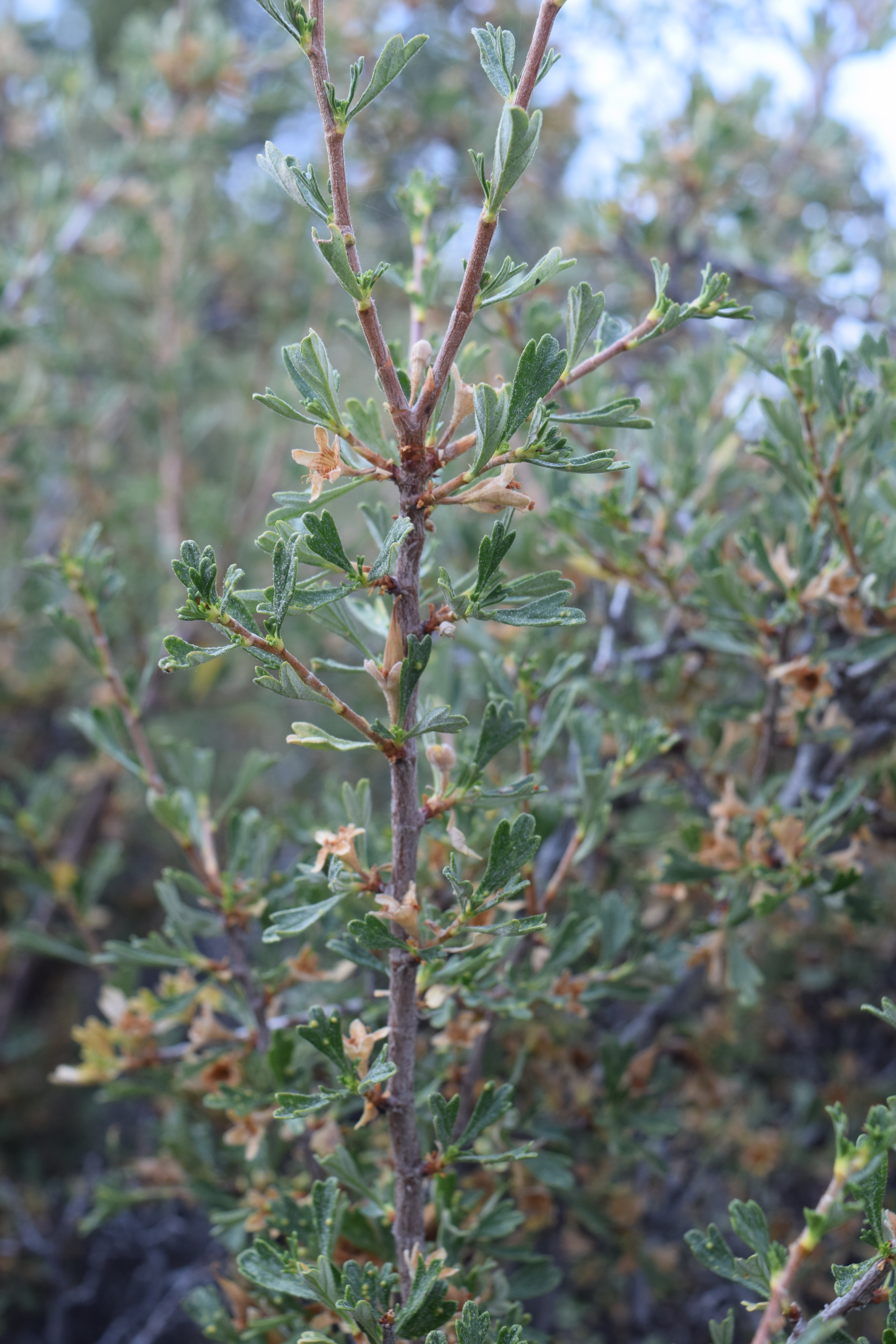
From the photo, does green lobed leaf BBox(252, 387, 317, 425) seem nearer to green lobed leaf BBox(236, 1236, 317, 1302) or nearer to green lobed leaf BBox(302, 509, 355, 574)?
green lobed leaf BBox(302, 509, 355, 574)

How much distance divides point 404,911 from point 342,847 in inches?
3.2

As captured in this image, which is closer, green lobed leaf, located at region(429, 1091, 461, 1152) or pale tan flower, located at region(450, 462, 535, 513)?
pale tan flower, located at region(450, 462, 535, 513)

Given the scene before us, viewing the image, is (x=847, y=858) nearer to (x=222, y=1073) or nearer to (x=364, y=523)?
(x=222, y=1073)

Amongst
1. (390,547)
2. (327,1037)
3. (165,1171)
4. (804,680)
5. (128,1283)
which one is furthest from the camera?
(128,1283)

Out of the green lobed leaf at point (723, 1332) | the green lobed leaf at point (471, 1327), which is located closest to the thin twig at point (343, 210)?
the green lobed leaf at point (471, 1327)

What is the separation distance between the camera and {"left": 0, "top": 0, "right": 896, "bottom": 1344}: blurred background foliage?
149cm

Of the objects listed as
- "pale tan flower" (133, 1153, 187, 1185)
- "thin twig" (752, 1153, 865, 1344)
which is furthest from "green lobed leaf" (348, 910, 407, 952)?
"pale tan flower" (133, 1153, 187, 1185)

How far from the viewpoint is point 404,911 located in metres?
0.79

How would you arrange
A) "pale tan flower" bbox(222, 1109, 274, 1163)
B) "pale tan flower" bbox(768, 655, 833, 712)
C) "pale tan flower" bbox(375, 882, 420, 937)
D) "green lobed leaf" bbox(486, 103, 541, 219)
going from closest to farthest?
1. "green lobed leaf" bbox(486, 103, 541, 219)
2. "pale tan flower" bbox(375, 882, 420, 937)
3. "pale tan flower" bbox(222, 1109, 274, 1163)
4. "pale tan flower" bbox(768, 655, 833, 712)

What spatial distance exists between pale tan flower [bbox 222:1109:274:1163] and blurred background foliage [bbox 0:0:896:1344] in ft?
1.15

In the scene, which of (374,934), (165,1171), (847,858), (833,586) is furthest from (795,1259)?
(165,1171)

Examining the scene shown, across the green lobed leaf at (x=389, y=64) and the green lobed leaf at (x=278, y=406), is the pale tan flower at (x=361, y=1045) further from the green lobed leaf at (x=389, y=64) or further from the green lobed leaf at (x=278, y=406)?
the green lobed leaf at (x=389, y=64)

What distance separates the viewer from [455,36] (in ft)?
10.0

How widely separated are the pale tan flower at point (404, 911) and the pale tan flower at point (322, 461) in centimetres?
34
